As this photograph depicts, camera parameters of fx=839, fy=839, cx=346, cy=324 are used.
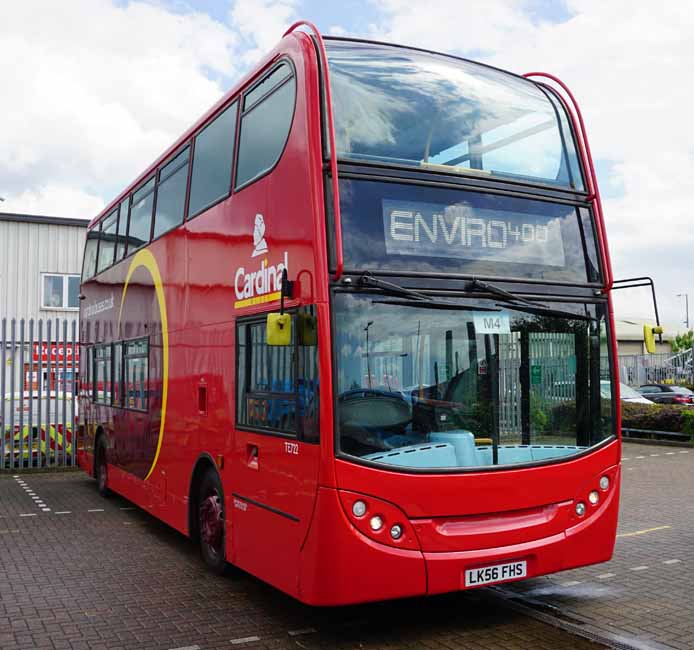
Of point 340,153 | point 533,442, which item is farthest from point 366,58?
point 533,442

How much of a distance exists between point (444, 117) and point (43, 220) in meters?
23.6

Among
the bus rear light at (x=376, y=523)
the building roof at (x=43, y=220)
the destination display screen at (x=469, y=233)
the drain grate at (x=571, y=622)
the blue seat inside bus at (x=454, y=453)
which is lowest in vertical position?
the drain grate at (x=571, y=622)

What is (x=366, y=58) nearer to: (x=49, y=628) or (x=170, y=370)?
(x=170, y=370)

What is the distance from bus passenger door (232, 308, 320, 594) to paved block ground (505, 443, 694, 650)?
2249 millimetres

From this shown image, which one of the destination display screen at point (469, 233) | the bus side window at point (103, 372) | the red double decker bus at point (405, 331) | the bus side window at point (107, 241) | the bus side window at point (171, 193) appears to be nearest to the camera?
the red double decker bus at point (405, 331)

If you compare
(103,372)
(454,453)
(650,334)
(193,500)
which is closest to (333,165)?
(454,453)

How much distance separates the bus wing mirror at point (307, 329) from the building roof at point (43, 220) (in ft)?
77.2

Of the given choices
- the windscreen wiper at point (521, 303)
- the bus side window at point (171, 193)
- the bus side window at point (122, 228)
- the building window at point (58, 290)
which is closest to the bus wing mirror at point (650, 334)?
the windscreen wiper at point (521, 303)

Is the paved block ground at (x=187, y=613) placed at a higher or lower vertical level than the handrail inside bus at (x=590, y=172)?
lower

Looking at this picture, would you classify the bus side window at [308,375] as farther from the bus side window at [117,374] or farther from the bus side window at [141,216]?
the bus side window at [117,374]

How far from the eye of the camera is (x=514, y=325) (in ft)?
20.0

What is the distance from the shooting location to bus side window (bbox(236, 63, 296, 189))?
6.28 metres

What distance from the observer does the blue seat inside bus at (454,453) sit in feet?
18.3

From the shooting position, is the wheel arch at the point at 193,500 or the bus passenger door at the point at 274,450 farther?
the wheel arch at the point at 193,500
